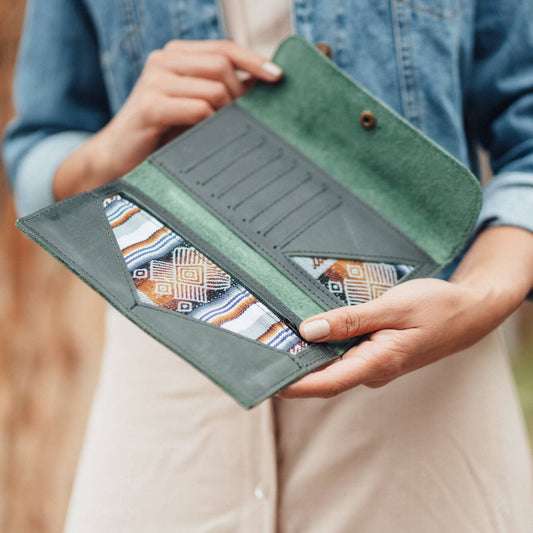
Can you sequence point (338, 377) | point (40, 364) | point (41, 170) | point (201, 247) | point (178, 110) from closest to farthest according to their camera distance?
point (338, 377)
point (201, 247)
point (178, 110)
point (41, 170)
point (40, 364)

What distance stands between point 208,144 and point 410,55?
30 centimetres

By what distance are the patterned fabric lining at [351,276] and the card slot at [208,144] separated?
0.57ft

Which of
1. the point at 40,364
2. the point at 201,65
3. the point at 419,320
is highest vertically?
the point at 201,65

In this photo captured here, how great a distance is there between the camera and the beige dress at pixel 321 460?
2.41 feet

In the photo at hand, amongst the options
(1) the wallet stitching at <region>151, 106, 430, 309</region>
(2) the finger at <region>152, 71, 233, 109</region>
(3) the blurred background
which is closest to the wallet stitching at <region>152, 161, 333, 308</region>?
(1) the wallet stitching at <region>151, 106, 430, 309</region>

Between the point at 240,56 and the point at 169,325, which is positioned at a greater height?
the point at 240,56

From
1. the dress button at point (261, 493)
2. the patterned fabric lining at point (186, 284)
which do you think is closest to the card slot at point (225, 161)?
the patterned fabric lining at point (186, 284)

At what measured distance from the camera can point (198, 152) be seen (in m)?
0.77

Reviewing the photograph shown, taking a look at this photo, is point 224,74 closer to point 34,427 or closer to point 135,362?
point 135,362

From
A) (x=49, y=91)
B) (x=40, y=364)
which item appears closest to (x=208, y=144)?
(x=49, y=91)

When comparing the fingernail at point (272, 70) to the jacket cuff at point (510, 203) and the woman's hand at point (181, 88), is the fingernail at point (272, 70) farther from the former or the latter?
the jacket cuff at point (510, 203)

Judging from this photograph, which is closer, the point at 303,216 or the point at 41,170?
the point at 303,216

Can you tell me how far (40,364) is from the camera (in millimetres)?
2086

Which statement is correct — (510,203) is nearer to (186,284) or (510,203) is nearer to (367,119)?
(367,119)
